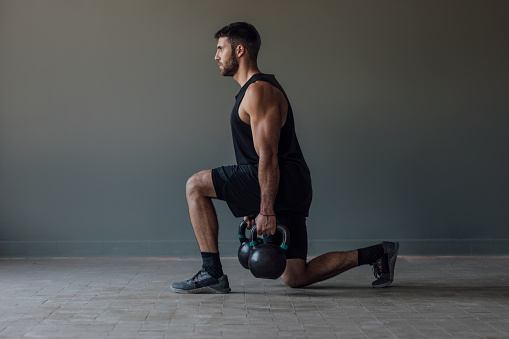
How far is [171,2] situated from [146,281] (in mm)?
2322

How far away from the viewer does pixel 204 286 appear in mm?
3295

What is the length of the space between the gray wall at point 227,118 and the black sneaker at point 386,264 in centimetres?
133

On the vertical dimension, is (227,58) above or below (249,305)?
above

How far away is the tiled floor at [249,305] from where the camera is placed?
247 centimetres

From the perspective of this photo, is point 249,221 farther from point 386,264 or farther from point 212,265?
point 386,264

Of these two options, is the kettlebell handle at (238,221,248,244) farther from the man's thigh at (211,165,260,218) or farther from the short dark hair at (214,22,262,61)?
the short dark hair at (214,22,262,61)

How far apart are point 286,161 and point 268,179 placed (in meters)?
0.21

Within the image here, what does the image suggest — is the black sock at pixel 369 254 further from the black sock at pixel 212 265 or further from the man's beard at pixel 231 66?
the man's beard at pixel 231 66

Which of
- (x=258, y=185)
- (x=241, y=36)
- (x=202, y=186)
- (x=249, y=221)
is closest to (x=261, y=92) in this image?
(x=241, y=36)

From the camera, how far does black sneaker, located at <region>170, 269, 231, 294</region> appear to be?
3.29 metres

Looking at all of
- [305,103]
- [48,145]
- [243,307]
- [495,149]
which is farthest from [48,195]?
[495,149]

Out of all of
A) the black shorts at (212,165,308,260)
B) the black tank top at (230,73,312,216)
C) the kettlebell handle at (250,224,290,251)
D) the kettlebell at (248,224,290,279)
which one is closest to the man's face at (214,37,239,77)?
the black tank top at (230,73,312,216)

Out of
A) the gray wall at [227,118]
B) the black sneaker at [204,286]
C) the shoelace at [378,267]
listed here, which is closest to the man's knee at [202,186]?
the black sneaker at [204,286]

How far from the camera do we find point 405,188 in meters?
4.89
